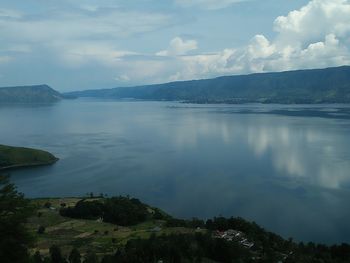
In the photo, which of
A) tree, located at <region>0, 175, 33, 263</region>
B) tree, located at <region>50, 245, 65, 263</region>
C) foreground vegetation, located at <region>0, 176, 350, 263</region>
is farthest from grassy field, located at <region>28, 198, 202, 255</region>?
tree, located at <region>0, 175, 33, 263</region>

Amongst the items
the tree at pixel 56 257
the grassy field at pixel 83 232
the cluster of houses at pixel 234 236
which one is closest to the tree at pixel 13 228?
Answer: the tree at pixel 56 257

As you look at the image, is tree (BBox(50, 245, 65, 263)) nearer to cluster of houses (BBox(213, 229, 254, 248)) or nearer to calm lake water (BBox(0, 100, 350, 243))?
cluster of houses (BBox(213, 229, 254, 248))

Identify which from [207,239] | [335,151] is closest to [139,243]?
[207,239]

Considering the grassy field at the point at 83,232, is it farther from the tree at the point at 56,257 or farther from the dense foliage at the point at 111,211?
the tree at the point at 56,257

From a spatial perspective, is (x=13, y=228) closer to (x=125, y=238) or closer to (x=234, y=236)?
(x=125, y=238)

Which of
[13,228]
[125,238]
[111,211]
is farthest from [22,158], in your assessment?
[13,228]
